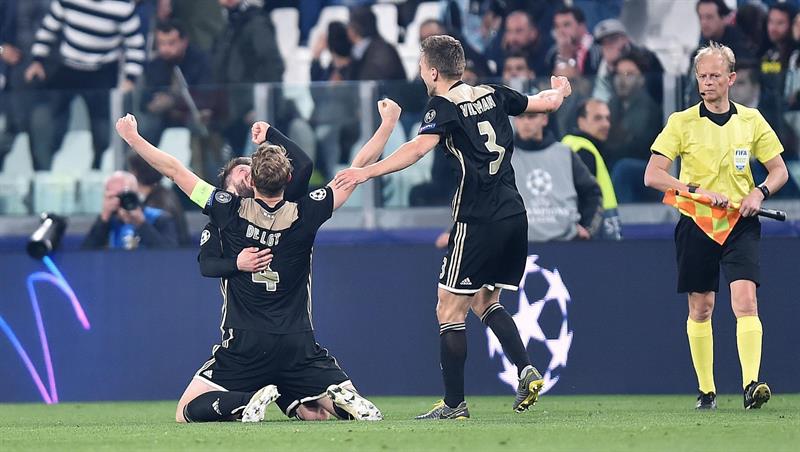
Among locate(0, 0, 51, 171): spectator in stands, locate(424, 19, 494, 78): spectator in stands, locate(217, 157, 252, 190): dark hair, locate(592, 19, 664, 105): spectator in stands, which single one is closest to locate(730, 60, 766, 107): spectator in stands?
locate(592, 19, 664, 105): spectator in stands

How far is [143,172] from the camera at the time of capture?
1246 centimetres

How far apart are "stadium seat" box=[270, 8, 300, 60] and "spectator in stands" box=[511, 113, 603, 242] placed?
372cm

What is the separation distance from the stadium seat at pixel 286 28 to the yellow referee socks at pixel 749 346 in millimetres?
6719

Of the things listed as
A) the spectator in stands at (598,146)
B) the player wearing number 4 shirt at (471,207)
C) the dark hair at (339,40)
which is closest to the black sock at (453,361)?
the player wearing number 4 shirt at (471,207)

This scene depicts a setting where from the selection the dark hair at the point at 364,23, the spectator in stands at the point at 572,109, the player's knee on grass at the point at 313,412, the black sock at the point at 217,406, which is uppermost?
the dark hair at the point at 364,23

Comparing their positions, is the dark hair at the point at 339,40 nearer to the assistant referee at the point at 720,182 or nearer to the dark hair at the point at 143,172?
the dark hair at the point at 143,172

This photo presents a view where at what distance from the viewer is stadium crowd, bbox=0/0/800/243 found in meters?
11.6

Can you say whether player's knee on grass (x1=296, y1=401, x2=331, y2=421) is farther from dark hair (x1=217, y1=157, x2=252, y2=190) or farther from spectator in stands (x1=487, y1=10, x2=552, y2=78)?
spectator in stands (x1=487, y1=10, x2=552, y2=78)

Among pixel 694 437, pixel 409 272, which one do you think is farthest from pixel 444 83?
pixel 409 272

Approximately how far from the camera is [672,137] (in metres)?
9.28

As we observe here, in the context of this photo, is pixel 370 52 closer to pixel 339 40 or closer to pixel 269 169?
pixel 339 40

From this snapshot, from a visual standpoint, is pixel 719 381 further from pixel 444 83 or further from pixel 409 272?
pixel 444 83

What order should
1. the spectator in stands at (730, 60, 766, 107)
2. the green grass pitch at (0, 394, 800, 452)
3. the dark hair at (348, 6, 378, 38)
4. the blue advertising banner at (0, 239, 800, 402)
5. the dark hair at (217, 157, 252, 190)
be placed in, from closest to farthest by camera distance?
1. the green grass pitch at (0, 394, 800, 452)
2. the dark hair at (217, 157, 252, 190)
3. the blue advertising banner at (0, 239, 800, 402)
4. the spectator in stands at (730, 60, 766, 107)
5. the dark hair at (348, 6, 378, 38)

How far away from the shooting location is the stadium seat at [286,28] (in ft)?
48.3
